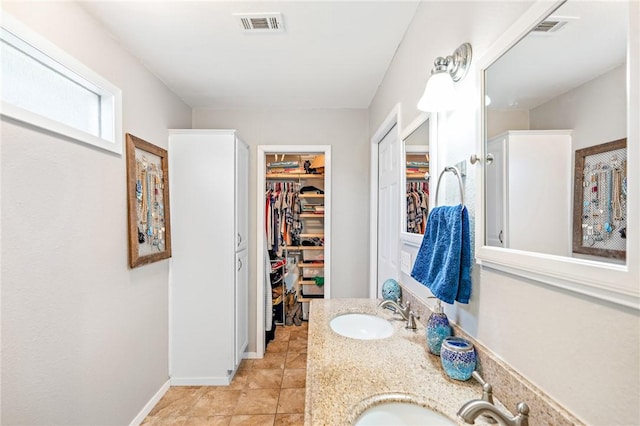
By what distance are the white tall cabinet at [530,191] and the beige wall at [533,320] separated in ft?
0.34

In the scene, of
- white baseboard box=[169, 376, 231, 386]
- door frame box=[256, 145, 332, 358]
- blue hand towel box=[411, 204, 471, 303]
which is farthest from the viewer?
door frame box=[256, 145, 332, 358]

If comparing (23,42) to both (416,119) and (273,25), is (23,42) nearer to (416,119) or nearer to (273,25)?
(273,25)

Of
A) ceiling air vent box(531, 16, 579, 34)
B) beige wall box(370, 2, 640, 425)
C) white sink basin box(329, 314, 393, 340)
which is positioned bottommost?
white sink basin box(329, 314, 393, 340)

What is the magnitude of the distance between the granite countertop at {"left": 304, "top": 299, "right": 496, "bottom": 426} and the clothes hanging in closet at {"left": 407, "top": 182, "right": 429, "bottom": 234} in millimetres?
508

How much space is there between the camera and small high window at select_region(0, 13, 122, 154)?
1.23 metres

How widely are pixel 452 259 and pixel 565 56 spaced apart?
61 cm

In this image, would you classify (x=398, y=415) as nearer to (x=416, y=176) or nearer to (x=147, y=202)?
(x=416, y=176)

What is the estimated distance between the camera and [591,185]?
0.58 metres

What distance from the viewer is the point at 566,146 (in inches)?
24.6

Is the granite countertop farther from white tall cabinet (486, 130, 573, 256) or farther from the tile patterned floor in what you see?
the tile patterned floor

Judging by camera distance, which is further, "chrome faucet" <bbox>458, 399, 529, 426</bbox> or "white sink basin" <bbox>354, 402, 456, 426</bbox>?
"white sink basin" <bbox>354, 402, 456, 426</bbox>

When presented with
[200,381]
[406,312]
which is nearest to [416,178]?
[406,312]

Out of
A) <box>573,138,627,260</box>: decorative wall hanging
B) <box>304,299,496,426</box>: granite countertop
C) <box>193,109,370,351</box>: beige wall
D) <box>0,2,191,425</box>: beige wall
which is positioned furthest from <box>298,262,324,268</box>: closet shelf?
<box>573,138,627,260</box>: decorative wall hanging

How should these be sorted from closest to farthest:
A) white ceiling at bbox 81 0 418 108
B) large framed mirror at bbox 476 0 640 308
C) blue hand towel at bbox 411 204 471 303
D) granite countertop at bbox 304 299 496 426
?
1. large framed mirror at bbox 476 0 640 308
2. granite countertop at bbox 304 299 496 426
3. blue hand towel at bbox 411 204 471 303
4. white ceiling at bbox 81 0 418 108
